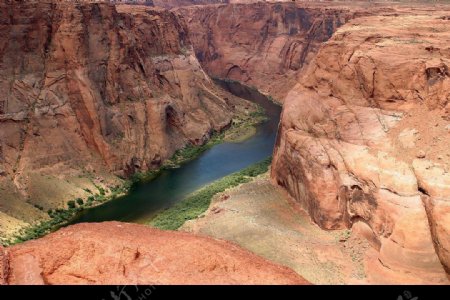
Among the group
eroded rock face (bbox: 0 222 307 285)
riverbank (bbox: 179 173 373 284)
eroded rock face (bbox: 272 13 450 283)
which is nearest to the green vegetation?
riverbank (bbox: 179 173 373 284)

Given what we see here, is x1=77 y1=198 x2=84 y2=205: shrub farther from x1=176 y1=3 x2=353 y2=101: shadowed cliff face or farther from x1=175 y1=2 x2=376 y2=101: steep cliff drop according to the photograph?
x1=176 y1=3 x2=353 y2=101: shadowed cliff face

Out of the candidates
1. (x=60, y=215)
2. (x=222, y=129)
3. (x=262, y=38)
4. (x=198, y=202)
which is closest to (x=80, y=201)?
(x=60, y=215)

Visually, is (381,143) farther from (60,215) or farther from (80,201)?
(60,215)

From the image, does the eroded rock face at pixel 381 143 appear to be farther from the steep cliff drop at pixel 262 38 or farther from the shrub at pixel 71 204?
the steep cliff drop at pixel 262 38

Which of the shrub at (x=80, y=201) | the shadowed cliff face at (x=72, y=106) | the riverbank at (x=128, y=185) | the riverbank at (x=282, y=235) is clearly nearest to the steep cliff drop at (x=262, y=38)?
the riverbank at (x=128, y=185)
